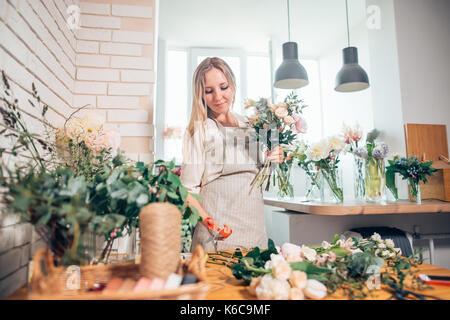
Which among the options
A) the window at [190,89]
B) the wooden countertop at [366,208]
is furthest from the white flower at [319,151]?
the window at [190,89]

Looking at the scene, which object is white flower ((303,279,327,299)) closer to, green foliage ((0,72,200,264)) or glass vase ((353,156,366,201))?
green foliage ((0,72,200,264))

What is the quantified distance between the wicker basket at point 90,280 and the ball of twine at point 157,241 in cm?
4

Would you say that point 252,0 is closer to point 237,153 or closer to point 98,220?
point 237,153

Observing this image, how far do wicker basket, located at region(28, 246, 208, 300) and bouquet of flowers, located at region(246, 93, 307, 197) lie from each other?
912 millimetres

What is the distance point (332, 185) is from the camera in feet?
6.11

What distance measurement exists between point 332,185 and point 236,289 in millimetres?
1436

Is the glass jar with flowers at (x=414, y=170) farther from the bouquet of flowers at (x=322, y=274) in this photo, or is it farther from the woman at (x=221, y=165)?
the bouquet of flowers at (x=322, y=274)

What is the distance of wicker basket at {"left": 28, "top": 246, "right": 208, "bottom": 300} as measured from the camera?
447 millimetres

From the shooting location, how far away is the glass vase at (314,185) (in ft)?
6.35

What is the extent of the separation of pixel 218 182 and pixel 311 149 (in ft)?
2.43

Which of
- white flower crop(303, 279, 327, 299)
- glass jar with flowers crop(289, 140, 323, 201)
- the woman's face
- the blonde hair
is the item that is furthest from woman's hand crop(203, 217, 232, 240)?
glass jar with flowers crop(289, 140, 323, 201)

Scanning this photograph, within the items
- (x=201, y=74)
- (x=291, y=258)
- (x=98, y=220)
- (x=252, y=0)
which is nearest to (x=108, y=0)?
(x=201, y=74)

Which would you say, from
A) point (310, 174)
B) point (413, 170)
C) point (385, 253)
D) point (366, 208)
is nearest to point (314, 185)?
point (310, 174)

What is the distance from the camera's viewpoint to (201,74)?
1.50 m
